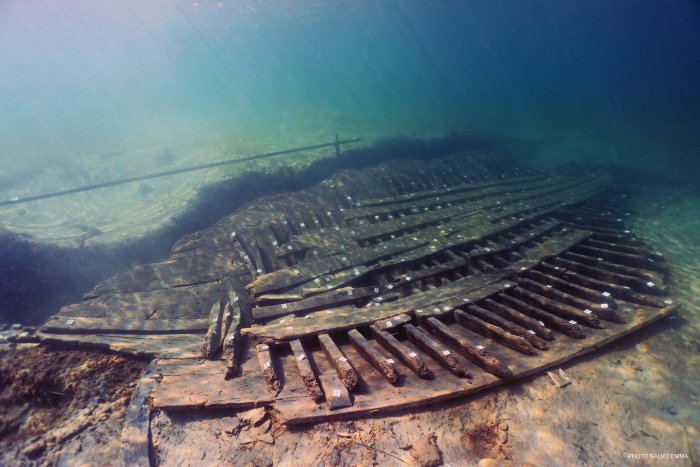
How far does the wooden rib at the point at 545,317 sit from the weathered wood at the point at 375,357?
111 inches

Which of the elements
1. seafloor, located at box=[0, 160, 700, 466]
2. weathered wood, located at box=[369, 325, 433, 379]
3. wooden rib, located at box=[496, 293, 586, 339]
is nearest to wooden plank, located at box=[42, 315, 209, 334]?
seafloor, located at box=[0, 160, 700, 466]

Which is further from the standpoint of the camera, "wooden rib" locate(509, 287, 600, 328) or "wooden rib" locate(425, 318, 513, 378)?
"wooden rib" locate(509, 287, 600, 328)

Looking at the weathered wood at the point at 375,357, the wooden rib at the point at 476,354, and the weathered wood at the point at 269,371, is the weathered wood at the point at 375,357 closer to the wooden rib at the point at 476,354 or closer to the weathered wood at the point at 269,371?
the wooden rib at the point at 476,354

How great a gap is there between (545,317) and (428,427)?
3241 millimetres

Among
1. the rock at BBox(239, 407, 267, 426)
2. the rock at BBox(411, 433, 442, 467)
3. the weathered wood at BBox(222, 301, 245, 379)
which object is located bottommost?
the rock at BBox(411, 433, 442, 467)

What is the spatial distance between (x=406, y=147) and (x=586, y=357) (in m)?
15.9

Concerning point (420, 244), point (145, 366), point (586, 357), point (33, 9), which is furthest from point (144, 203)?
point (33, 9)

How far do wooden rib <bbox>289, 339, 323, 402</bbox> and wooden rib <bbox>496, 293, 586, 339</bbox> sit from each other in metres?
3.78

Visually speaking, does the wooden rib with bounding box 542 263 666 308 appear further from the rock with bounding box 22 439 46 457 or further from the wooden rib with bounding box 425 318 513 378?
the rock with bounding box 22 439 46 457

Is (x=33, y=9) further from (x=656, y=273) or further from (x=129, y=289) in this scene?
(x=656, y=273)

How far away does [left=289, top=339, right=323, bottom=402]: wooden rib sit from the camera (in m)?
3.69

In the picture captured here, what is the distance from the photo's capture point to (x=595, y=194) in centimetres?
1313

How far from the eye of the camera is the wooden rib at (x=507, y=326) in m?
4.77

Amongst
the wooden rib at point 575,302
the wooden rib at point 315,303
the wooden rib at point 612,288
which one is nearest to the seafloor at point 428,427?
the wooden rib at point 575,302
